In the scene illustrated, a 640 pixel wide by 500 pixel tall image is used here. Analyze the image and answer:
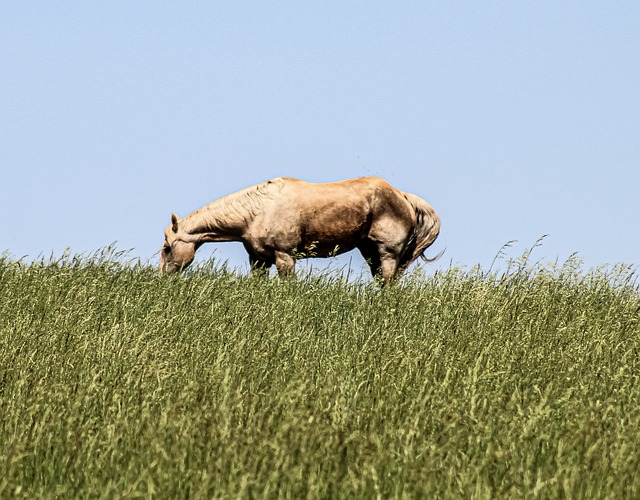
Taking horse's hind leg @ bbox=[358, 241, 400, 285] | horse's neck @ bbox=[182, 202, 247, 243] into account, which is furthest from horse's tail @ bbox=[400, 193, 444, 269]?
horse's neck @ bbox=[182, 202, 247, 243]

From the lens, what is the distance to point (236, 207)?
45.1ft

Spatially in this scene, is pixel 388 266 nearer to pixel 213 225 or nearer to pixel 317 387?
pixel 213 225

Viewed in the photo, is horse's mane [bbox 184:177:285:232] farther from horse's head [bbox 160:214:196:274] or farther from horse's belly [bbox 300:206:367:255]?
horse's belly [bbox 300:206:367:255]

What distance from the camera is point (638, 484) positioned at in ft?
13.6

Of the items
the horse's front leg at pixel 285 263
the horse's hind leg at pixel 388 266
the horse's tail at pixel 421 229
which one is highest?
the horse's tail at pixel 421 229

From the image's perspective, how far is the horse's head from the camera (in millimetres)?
14133

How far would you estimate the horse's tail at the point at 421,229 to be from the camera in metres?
14.3

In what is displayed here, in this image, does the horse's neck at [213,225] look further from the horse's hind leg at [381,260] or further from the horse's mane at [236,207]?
the horse's hind leg at [381,260]

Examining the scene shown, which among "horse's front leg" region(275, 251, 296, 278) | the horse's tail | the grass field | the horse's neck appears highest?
the horse's tail

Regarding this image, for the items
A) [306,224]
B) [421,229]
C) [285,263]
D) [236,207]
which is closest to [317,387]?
[285,263]

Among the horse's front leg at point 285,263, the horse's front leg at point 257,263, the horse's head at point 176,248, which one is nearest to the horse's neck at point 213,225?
the horse's head at point 176,248

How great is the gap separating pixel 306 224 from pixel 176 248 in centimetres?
223

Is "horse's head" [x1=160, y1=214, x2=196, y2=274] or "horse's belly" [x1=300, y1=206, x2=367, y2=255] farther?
"horse's head" [x1=160, y1=214, x2=196, y2=274]

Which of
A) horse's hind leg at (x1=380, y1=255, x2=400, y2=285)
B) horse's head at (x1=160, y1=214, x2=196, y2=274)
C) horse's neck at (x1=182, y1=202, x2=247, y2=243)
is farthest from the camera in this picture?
horse's head at (x1=160, y1=214, x2=196, y2=274)
